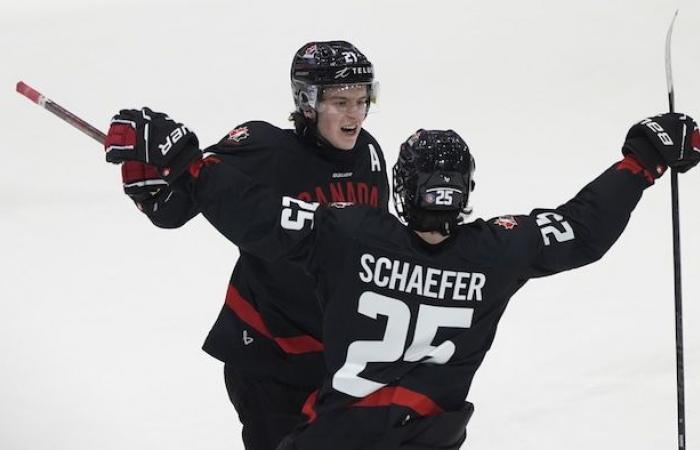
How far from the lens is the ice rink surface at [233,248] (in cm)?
402

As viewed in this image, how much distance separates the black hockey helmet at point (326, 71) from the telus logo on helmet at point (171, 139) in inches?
22.6

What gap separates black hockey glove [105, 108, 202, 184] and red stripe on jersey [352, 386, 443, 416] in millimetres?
553

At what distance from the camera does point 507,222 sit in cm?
237

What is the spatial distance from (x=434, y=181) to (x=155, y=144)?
0.51 metres

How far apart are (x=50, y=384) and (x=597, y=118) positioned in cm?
342

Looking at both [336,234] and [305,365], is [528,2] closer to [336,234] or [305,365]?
[305,365]

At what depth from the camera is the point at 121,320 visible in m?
4.63

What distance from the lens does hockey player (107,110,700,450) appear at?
2264mm

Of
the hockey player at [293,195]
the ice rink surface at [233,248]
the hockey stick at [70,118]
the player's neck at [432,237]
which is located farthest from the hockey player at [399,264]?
the ice rink surface at [233,248]

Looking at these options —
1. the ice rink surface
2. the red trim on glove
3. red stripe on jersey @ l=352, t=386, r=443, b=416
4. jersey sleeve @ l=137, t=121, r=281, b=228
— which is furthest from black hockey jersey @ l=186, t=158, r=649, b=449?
the ice rink surface

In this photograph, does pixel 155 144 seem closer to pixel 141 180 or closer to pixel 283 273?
pixel 141 180

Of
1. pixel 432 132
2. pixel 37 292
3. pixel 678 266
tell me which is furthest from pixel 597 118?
pixel 432 132

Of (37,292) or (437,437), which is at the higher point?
(37,292)

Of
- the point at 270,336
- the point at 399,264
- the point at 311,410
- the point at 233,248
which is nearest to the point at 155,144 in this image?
the point at 399,264
